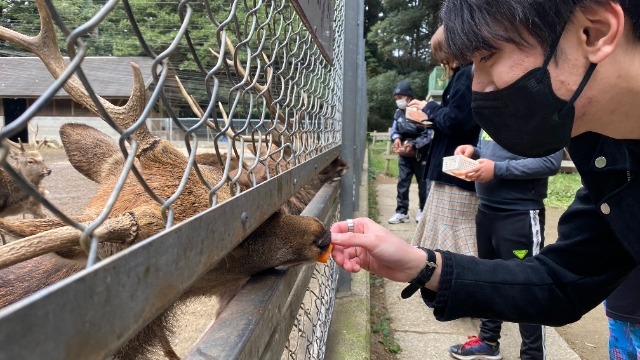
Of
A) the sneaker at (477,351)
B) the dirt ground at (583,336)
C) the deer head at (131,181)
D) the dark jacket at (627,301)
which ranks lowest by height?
the dirt ground at (583,336)

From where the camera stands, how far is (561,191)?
11.4m

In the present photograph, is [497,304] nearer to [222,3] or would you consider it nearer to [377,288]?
[222,3]

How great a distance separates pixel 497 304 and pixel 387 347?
7.15ft

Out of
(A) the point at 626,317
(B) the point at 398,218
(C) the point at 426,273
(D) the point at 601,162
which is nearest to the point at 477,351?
(A) the point at 626,317

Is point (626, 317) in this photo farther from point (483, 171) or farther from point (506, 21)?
point (506, 21)

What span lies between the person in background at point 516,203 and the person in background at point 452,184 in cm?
48

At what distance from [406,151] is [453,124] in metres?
3.40

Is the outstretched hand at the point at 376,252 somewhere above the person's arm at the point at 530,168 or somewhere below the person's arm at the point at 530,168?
below

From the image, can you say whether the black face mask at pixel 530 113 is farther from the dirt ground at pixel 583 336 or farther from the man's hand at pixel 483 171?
the dirt ground at pixel 583 336

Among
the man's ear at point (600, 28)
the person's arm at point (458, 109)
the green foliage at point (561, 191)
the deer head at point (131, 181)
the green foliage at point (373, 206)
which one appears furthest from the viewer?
the green foliage at point (561, 191)

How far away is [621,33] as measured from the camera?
1.30m

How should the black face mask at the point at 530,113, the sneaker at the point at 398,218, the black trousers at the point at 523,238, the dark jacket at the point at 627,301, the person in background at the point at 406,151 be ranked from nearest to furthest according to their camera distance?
1. the black face mask at the point at 530,113
2. the dark jacket at the point at 627,301
3. the black trousers at the point at 523,238
4. the person in background at the point at 406,151
5. the sneaker at the point at 398,218

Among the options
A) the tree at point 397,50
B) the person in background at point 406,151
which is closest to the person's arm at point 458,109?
the person in background at point 406,151

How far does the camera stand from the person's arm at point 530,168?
10.6 ft
